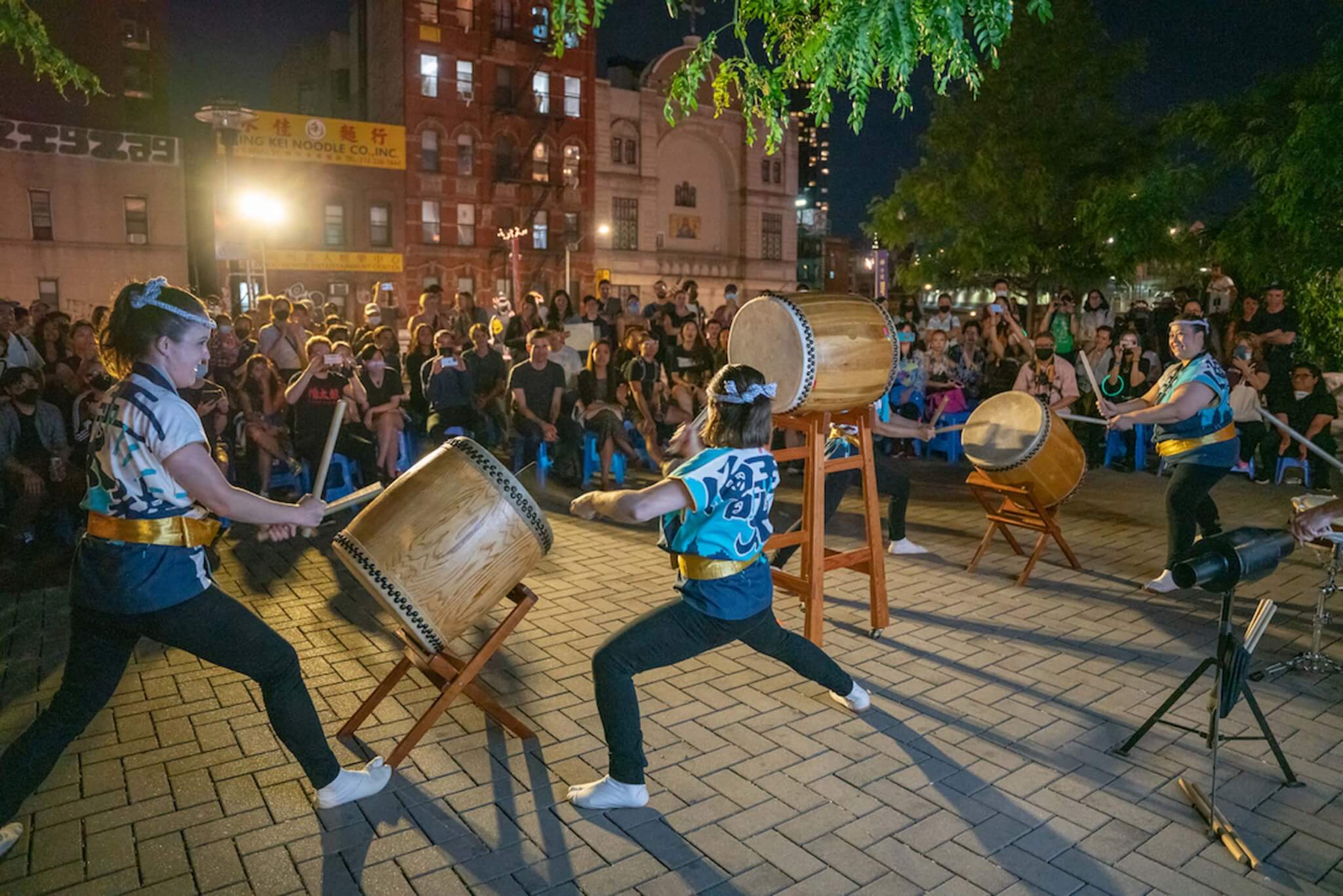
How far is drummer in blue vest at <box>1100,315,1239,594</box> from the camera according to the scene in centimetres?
623

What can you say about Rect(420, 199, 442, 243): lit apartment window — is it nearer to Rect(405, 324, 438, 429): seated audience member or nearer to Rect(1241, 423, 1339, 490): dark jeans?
Rect(405, 324, 438, 429): seated audience member

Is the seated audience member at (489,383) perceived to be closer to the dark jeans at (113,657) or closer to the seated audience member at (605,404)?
the seated audience member at (605,404)

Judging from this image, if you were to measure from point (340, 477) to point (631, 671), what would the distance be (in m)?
6.42

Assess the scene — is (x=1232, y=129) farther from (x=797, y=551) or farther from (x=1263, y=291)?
(x=797, y=551)

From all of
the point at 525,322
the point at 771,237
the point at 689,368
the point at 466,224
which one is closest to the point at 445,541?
the point at 689,368

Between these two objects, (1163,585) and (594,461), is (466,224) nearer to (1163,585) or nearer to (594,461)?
(594,461)

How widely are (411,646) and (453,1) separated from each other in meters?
36.2

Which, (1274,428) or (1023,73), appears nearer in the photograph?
(1274,428)

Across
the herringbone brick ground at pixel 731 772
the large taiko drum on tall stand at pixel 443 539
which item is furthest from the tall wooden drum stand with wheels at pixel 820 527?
the large taiko drum on tall stand at pixel 443 539

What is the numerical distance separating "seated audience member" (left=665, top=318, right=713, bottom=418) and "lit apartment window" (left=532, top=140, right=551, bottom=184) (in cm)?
2656

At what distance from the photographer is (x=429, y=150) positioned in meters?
35.0

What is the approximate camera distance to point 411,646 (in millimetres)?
4207

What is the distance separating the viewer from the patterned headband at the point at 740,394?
3727mm

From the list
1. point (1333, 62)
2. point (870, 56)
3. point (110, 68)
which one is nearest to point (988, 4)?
point (870, 56)
